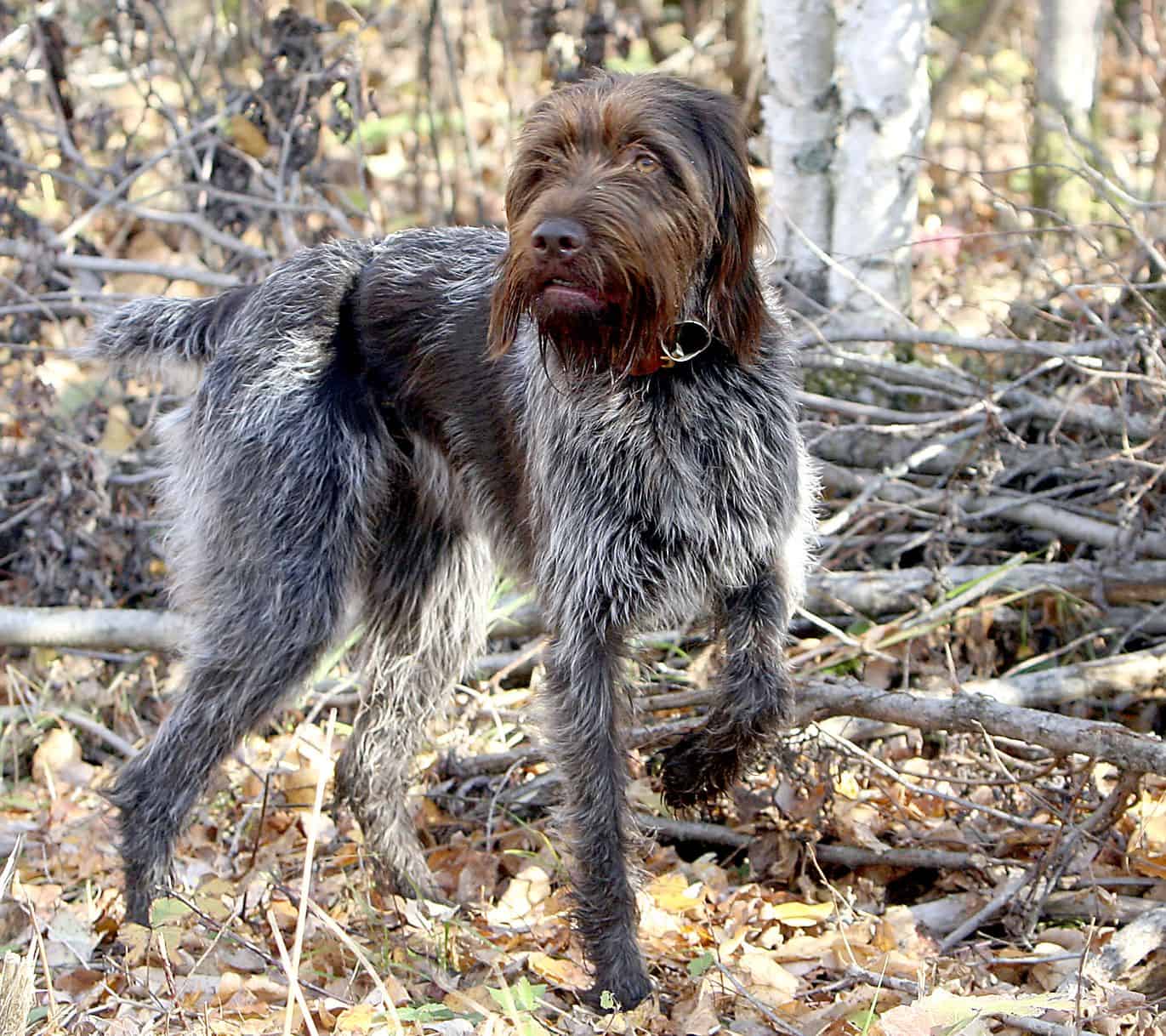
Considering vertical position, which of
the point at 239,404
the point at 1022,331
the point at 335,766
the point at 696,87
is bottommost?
the point at 335,766

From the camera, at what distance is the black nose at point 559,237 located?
3.28m

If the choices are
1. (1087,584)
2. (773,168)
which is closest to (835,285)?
(773,168)

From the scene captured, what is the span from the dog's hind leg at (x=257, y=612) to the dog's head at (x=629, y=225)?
0.88m

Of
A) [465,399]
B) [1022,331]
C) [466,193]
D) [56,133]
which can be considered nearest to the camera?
[465,399]

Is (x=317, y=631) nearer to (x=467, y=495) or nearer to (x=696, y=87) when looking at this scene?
(x=467, y=495)

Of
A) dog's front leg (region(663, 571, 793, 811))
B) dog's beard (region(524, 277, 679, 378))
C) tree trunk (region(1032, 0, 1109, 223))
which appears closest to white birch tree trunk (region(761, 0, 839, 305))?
tree trunk (region(1032, 0, 1109, 223))

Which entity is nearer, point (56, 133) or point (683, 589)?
point (683, 589)

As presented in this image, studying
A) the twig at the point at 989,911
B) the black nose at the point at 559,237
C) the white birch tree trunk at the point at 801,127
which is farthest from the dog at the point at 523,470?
the white birch tree trunk at the point at 801,127

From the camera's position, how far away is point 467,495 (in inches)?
176

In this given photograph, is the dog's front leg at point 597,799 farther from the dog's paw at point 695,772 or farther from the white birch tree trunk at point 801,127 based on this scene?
the white birch tree trunk at point 801,127

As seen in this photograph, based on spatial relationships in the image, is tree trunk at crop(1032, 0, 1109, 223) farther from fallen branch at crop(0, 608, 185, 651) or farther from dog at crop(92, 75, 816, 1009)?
fallen branch at crop(0, 608, 185, 651)

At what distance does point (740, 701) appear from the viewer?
3.85 meters

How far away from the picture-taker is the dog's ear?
3.55m

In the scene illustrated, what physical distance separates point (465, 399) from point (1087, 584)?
7.33 feet
